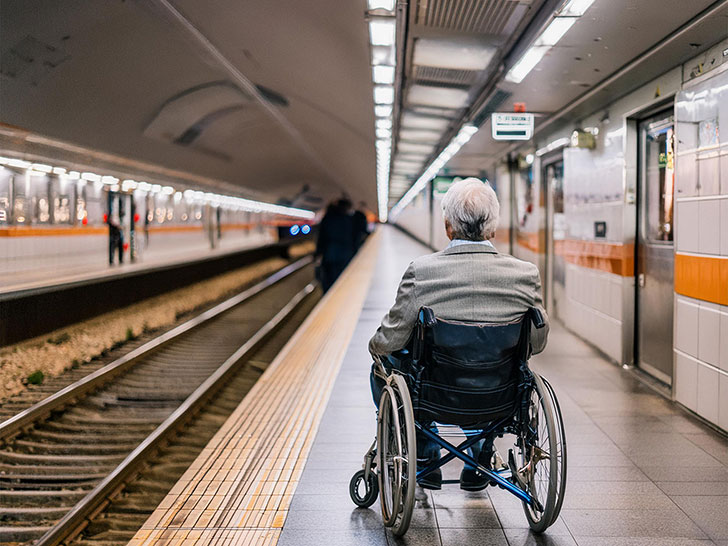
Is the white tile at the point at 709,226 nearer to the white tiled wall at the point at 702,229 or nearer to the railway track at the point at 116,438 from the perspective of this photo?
the white tiled wall at the point at 702,229

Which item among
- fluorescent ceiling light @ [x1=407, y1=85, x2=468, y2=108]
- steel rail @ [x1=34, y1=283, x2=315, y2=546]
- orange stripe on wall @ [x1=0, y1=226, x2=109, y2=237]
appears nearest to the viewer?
steel rail @ [x1=34, y1=283, x2=315, y2=546]

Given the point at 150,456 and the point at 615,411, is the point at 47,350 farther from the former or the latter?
the point at 615,411

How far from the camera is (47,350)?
9.88 metres

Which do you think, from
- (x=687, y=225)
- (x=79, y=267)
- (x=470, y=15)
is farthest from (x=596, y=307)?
(x=79, y=267)

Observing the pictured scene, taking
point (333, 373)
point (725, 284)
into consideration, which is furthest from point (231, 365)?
point (725, 284)

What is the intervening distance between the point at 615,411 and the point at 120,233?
12.2 metres

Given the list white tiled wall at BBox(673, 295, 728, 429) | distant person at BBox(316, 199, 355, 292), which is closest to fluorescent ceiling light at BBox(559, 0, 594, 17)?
white tiled wall at BBox(673, 295, 728, 429)

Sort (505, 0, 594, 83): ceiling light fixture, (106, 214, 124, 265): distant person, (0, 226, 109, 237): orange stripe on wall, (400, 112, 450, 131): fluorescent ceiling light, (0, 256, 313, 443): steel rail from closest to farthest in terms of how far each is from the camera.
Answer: (505, 0, 594, 83): ceiling light fixture, (0, 256, 313, 443): steel rail, (0, 226, 109, 237): orange stripe on wall, (400, 112, 450, 131): fluorescent ceiling light, (106, 214, 124, 265): distant person

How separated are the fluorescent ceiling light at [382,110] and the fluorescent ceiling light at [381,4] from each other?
3.74 m

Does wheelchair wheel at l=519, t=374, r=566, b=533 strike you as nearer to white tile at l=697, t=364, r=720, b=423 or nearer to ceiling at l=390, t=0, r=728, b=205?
white tile at l=697, t=364, r=720, b=423

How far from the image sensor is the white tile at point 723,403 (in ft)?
14.7

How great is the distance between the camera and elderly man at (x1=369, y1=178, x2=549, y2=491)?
9.67 ft

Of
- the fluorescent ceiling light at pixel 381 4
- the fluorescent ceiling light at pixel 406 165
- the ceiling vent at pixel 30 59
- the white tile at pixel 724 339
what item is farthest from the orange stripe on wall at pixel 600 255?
the fluorescent ceiling light at pixel 406 165

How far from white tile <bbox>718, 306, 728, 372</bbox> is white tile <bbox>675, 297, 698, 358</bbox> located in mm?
371
